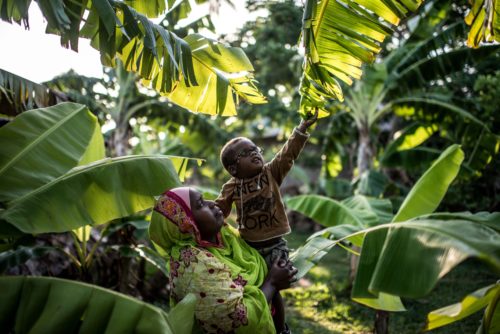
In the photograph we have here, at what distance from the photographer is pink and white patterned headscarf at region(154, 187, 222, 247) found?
2.73m

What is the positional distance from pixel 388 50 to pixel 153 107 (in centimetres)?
617

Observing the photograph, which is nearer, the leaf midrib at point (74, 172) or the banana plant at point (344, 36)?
the leaf midrib at point (74, 172)

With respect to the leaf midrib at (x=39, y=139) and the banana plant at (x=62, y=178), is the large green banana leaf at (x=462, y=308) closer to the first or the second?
the banana plant at (x=62, y=178)

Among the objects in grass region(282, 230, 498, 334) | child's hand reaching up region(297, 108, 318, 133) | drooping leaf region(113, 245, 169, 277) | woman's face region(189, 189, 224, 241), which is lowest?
grass region(282, 230, 498, 334)

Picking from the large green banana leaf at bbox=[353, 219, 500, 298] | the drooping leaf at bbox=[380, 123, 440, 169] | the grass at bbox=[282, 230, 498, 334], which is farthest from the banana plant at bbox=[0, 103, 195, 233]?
the drooping leaf at bbox=[380, 123, 440, 169]

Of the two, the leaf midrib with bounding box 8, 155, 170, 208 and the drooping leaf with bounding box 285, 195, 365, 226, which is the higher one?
the leaf midrib with bounding box 8, 155, 170, 208

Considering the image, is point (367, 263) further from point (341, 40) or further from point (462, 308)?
point (341, 40)

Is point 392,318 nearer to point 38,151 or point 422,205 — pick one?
point 422,205

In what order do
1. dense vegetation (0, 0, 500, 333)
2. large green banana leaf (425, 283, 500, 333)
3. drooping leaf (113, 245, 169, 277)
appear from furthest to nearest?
drooping leaf (113, 245, 169, 277) < dense vegetation (0, 0, 500, 333) < large green banana leaf (425, 283, 500, 333)

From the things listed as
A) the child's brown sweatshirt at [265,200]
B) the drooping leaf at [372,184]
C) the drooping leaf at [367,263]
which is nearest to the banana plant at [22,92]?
the child's brown sweatshirt at [265,200]

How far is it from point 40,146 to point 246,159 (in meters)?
1.48

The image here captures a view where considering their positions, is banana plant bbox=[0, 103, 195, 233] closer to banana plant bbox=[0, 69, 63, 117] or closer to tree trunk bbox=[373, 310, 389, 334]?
banana plant bbox=[0, 69, 63, 117]

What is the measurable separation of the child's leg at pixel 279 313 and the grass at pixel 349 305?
2821 mm

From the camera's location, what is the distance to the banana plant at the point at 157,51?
302 centimetres
